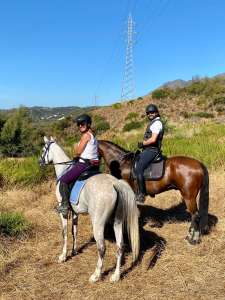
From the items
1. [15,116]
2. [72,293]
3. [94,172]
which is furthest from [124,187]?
[15,116]

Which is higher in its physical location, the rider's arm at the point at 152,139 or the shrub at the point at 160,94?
the shrub at the point at 160,94

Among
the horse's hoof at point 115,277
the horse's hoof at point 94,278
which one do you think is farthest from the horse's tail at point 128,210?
the horse's hoof at point 94,278

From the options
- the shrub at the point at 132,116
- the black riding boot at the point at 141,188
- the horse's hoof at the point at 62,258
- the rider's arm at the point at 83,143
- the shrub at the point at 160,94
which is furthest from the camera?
the shrub at the point at 160,94

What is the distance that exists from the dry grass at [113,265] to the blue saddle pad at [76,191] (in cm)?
112

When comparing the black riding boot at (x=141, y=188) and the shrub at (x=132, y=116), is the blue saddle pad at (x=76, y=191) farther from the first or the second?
the shrub at (x=132, y=116)

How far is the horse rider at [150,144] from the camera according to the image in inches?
336

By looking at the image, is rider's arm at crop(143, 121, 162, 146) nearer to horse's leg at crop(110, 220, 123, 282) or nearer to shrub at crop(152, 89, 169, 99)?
horse's leg at crop(110, 220, 123, 282)

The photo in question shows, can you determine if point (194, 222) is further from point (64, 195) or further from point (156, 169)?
point (64, 195)

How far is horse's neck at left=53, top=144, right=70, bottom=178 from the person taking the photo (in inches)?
293

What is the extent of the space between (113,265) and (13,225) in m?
2.39

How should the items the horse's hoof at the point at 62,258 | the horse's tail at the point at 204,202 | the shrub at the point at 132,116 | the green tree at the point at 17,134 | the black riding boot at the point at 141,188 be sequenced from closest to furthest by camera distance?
the horse's hoof at the point at 62,258
the horse's tail at the point at 204,202
the black riding boot at the point at 141,188
the green tree at the point at 17,134
the shrub at the point at 132,116

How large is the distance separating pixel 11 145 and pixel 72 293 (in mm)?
23311

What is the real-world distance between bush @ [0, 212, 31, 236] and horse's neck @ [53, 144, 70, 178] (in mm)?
1743

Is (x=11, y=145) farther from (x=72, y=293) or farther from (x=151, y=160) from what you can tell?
(x=72, y=293)
